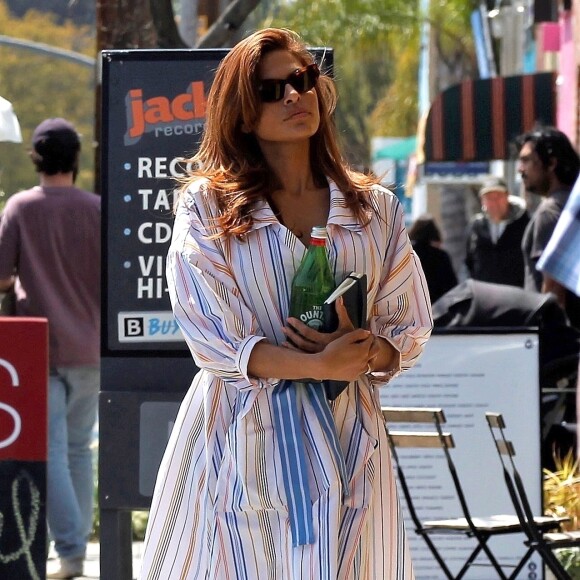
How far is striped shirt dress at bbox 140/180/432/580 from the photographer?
3.18 meters

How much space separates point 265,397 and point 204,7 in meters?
6.85

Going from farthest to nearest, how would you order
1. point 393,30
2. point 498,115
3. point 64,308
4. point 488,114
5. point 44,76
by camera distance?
point 44,76 < point 393,30 < point 488,114 < point 498,115 < point 64,308

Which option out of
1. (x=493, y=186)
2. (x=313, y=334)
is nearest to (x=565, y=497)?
(x=313, y=334)

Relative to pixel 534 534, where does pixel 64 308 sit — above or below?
above

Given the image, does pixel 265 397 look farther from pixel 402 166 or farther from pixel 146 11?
pixel 402 166

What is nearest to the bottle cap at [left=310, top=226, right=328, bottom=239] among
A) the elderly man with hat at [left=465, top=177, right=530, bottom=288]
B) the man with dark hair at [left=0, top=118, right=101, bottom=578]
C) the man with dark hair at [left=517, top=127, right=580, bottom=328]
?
the man with dark hair at [left=0, top=118, right=101, bottom=578]

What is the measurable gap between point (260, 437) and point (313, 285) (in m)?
0.35

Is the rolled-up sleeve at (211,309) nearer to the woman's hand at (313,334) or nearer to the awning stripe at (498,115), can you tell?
the woman's hand at (313,334)

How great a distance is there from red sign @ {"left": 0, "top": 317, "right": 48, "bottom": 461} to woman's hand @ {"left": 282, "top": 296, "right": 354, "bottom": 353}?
5.78 feet

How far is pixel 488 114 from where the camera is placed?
15859 mm

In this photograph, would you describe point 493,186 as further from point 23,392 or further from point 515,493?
point 23,392

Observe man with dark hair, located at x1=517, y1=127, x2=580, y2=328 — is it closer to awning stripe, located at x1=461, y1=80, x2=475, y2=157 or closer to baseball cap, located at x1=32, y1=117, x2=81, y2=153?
baseball cap, located at x1=32, y1=117, x2=81, y2=153

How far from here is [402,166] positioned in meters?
40.2

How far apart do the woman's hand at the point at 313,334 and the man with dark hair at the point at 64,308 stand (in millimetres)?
3429
